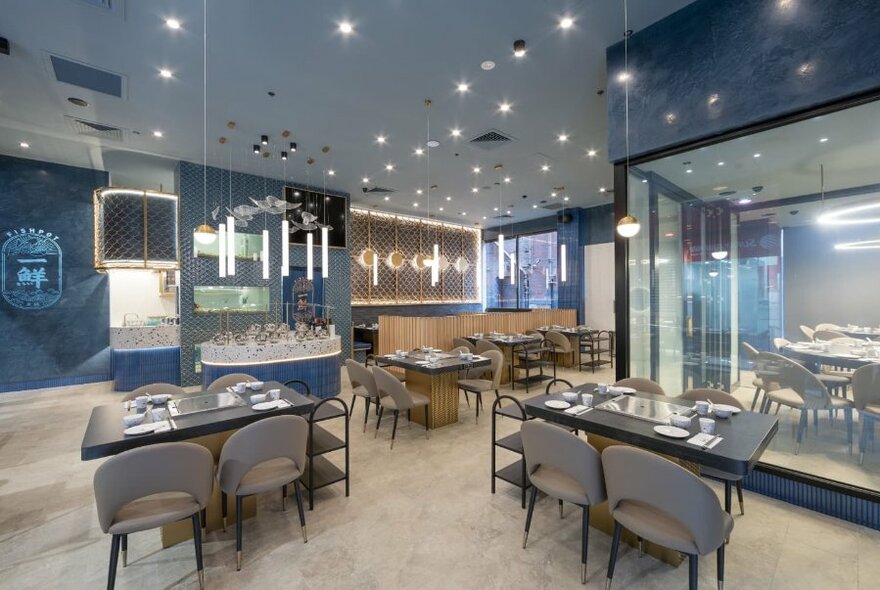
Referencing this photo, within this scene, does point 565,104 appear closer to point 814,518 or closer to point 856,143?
point 856,143

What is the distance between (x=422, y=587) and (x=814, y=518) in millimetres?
2794

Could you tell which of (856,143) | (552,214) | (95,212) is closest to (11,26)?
(95,212)

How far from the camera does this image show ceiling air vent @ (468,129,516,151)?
17.5ft

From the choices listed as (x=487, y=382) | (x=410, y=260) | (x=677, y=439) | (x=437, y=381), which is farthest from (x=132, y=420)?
(x=410, y=260)

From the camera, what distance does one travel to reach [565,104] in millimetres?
4551

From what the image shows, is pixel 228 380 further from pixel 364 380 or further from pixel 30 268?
pixel 30 268

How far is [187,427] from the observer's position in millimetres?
2264

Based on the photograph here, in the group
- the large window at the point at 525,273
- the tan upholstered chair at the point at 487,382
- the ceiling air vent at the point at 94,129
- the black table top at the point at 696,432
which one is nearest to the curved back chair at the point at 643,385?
the black table top at the point at 696,432

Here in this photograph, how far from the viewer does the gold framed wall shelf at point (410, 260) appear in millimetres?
9727

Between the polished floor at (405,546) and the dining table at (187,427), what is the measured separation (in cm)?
12

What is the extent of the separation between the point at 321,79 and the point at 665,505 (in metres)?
4.55

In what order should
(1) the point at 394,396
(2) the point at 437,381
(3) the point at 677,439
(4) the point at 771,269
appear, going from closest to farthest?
(3) the point at 677,439 → (4) the point at 771,269 → (1) the point at 394,396 → (2) the point at 437,381

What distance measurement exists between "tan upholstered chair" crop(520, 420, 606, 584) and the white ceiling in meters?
3.20

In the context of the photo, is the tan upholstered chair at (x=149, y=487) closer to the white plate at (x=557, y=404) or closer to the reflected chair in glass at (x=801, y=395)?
the white plate at (x=557, y=404)
